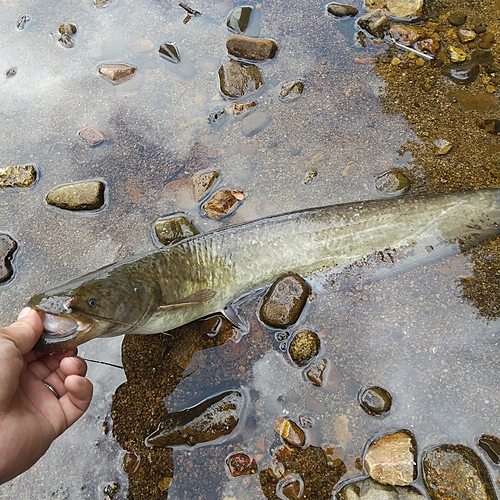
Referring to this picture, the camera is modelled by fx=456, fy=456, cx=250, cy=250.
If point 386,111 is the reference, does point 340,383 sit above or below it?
below

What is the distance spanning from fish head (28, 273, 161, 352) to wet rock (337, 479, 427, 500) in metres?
1.45

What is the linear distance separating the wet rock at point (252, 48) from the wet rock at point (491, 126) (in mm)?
1864

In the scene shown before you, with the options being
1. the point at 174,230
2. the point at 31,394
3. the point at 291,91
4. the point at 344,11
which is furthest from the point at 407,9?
the point at 31,394

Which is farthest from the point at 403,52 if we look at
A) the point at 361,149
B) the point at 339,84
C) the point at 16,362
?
the point at 16,362

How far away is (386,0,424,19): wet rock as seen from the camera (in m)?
4.14

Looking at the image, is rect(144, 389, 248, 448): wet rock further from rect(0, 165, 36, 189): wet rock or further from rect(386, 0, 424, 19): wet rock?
rect(386, 0, 424, 19): wet rock

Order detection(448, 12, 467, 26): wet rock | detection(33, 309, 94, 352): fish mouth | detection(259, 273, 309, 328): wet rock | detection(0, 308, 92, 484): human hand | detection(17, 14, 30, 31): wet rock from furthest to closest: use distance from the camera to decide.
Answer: detection(17, 14, 30, 31): wet rock
detection(448, 12, 467, 26): wet rock
detection(259, 273, 309, 328): wet rock
detection(33, 309, 94, 352): fish mouth
detection(0, 308, 92, 484): human hand

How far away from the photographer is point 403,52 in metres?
3.98

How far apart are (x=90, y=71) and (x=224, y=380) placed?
3.17 meters

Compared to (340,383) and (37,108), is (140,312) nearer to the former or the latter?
(340,383)

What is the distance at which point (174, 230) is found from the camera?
3.31 meters

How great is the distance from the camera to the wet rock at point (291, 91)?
387 centimetres

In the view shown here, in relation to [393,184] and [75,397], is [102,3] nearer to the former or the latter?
[393,184]

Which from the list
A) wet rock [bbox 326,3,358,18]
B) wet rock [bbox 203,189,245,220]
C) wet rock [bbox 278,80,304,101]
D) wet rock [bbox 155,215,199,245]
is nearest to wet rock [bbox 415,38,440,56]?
wet rock [bbox 326,3,358,18]
